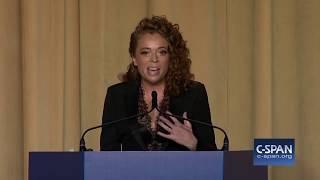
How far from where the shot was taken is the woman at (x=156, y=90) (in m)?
1.61

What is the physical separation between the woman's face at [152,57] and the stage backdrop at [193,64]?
848mm

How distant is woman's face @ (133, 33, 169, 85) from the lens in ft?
5.69

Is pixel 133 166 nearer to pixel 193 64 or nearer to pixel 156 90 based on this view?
pixel 156 90

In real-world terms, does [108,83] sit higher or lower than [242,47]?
lower

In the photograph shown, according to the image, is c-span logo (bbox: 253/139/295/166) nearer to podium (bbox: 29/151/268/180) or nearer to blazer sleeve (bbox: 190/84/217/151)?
podium (bbox: 29/151/268/180)

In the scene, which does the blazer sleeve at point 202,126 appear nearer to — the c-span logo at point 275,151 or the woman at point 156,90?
the woman at point 156,90

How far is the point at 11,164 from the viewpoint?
2.48 metres

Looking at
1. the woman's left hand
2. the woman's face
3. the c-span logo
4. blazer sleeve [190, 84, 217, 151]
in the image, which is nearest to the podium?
the c-span logo

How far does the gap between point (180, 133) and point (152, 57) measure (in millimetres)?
365

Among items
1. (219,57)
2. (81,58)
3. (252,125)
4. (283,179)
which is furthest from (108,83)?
(283,179)

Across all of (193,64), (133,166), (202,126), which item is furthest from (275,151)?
(193,64)

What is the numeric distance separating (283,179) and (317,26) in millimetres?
781

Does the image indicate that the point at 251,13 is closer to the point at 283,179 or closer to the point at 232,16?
the point at 232,16

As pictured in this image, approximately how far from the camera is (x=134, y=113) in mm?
1779
